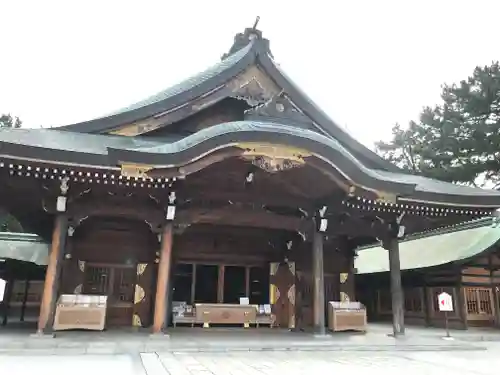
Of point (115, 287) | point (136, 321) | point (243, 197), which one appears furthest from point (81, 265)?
point (243, 197)

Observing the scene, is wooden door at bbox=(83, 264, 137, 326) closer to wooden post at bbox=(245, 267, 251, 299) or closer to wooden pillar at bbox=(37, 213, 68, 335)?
wooden pillar at bbox=(37, 213, 68, 335)

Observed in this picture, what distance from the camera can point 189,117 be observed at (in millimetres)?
12016

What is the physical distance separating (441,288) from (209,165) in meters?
11.4

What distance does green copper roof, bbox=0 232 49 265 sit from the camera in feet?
49.8

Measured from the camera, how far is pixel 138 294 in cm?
1176

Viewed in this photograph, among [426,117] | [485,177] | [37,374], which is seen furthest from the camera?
[426,117]

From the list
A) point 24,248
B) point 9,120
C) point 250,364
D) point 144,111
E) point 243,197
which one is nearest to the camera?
point 250,364

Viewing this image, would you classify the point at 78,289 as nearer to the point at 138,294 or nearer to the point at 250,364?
the point at 138,294

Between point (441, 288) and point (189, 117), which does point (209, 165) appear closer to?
point (189, 117)

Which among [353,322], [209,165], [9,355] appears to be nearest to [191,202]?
[209,165]

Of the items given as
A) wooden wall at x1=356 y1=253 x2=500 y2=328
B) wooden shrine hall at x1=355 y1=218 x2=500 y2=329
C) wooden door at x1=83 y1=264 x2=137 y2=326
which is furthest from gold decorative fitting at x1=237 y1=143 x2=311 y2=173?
wooden wall at x1=356 y1=253 x2=500 y2=328

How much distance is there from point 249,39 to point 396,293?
31.3 ft

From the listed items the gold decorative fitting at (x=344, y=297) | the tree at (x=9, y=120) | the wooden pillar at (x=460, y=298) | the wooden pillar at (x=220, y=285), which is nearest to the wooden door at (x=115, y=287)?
the wooden pillar at (x=220, y=285)

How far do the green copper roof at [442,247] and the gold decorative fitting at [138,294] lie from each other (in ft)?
34.3
